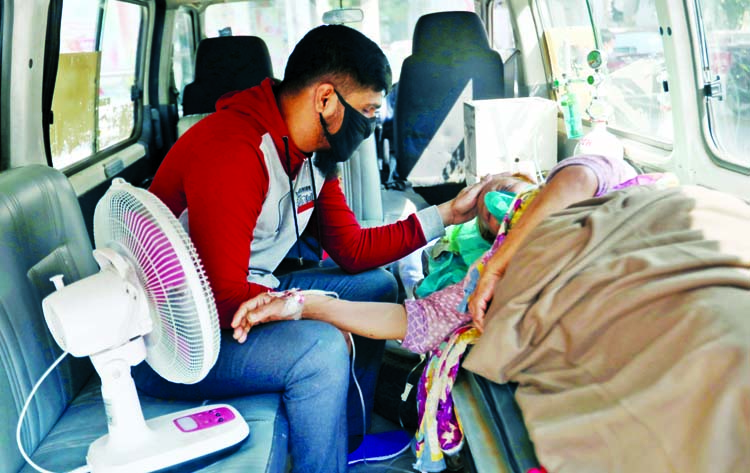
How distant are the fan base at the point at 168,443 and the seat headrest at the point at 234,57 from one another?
3347 mm

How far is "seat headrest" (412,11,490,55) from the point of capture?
4082 mm

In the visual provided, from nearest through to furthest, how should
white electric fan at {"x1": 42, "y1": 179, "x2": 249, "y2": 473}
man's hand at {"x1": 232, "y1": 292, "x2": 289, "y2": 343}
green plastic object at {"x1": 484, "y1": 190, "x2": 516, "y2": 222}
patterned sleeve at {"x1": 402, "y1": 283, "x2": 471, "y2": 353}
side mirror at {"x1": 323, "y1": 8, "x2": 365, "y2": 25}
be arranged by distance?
1. white electric fan at {"x1": 42, "y1": 179, "x2": 249, "y2": 473}
2. man's hand at {"x1": 232, "y1": 292, "x2": 289, "y2": 343}
3. patterned sleeve at {"x1": 402, "y1": 283, "x2": 471, "y2": 353}
4. green plastic object at {"x1": 484, "y1": 190, "x2": 516, "y2": 222}
5. side mirror at {"x1": 323, "y1": 8, "x2": 365, "y2": 25}

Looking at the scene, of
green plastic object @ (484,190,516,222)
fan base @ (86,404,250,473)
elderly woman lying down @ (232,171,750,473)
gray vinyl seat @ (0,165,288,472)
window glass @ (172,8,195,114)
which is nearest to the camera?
elderly woman lying down @ (232,171,750,473)

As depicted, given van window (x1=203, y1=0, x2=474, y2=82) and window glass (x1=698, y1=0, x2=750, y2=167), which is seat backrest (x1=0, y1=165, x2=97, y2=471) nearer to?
window glass (x1=698, y1=0, x2=750, y2=167)

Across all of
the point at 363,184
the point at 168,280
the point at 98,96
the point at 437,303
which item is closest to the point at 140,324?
the point at 168,280

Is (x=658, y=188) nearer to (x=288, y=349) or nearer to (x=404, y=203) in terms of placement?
(x=288, y=349)

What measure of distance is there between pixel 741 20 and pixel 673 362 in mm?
1632

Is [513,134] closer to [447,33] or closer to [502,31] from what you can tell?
[447,33]

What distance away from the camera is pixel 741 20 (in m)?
2.30

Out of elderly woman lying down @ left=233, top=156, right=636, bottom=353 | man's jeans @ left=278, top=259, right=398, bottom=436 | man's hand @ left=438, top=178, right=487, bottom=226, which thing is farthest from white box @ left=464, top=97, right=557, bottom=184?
elderly woman lying down @ left=233, top=156, right=636, bottom=353

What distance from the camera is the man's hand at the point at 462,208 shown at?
2.36m

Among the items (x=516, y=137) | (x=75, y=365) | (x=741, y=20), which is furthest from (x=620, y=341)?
(x=516, y=137)

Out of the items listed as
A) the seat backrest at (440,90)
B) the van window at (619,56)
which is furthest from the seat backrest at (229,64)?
the van window at (619,56)

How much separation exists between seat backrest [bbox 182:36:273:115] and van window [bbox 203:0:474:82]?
286mm
